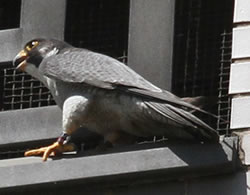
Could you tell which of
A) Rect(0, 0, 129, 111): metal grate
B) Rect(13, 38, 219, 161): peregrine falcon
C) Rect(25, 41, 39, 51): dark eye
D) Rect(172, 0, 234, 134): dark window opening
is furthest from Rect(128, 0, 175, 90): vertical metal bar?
Rect(25, 41, 39, 51): dark eye

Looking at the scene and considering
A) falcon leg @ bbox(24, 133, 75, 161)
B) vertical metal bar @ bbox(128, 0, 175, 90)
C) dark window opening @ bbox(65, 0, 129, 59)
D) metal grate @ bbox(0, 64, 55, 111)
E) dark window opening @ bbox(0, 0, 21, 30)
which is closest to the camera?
falcon leg @ bbox(24, 133, 75, 161)

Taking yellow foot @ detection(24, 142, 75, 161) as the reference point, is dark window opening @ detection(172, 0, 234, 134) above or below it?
above

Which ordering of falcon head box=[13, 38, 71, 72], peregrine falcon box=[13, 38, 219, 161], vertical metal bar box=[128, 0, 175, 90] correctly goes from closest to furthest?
peregrine falcon box=[13, 38, 219, 161], vertical metal bar box=[128, 0, 175, 90], falcon head box=[13, 38, 71, 72]

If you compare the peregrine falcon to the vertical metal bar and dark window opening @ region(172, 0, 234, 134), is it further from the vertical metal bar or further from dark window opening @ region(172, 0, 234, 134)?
dark window opening @ region(172, 0, 234, 134)

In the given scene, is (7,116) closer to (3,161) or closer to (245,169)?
(3,161)

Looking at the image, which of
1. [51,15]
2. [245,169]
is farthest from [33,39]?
[245,169]

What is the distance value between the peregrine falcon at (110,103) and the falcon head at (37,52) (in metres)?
0.05

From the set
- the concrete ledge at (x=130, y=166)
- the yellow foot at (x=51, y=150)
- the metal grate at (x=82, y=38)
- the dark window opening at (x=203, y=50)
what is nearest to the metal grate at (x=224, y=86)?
the dark window opening at (x=203, y=50)

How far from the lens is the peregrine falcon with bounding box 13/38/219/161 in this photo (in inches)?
388

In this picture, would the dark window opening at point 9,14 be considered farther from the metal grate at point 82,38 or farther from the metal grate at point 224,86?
the metal grate at point 224,86

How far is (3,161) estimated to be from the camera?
34.7 ft

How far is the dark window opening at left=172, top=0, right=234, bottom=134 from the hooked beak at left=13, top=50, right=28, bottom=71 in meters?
0.95

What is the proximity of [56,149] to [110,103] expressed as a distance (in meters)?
0.47

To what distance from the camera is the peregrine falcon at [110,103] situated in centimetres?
984
